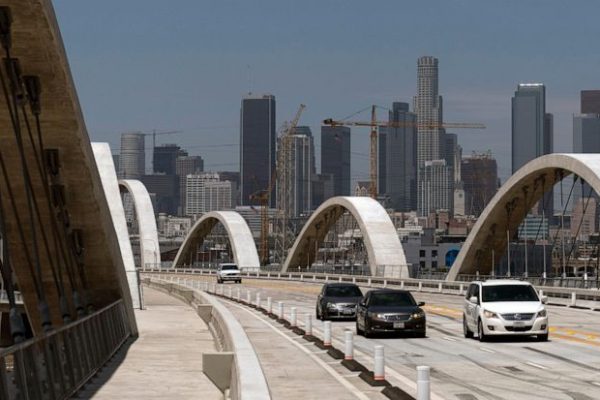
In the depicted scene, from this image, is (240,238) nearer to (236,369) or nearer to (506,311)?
(506,311)

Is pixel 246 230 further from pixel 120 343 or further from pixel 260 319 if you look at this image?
pixel 120 343

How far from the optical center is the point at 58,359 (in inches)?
722

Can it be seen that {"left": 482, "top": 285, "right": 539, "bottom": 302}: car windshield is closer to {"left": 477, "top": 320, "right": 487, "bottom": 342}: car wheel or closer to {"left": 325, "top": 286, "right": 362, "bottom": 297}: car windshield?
{"left": 477, "top": 320, "right": 487, "bottom": 342}: car wheel

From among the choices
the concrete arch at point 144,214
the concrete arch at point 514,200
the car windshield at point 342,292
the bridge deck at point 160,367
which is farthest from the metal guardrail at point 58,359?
the concrete arch at point 144,214

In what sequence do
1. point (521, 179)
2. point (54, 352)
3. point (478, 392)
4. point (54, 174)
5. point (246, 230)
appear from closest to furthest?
point (54, 352) → point (478, 392) → point (54, 174) → point (521, 179) → point (246, 230)

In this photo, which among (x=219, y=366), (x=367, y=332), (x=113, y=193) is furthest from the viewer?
(x=113, y=193)

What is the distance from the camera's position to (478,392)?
1934cm

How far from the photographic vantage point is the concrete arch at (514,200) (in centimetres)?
6769

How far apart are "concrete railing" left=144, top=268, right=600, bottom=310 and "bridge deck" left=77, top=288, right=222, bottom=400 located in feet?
58.0

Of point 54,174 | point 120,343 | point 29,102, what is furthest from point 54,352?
point 120,343

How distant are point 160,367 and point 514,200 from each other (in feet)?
186

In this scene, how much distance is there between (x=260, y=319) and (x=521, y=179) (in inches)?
1428

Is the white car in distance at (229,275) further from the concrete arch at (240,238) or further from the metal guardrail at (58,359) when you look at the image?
the metal guardrail at (58,359)

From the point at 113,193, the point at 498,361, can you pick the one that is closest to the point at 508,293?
A: the point at 498,361
